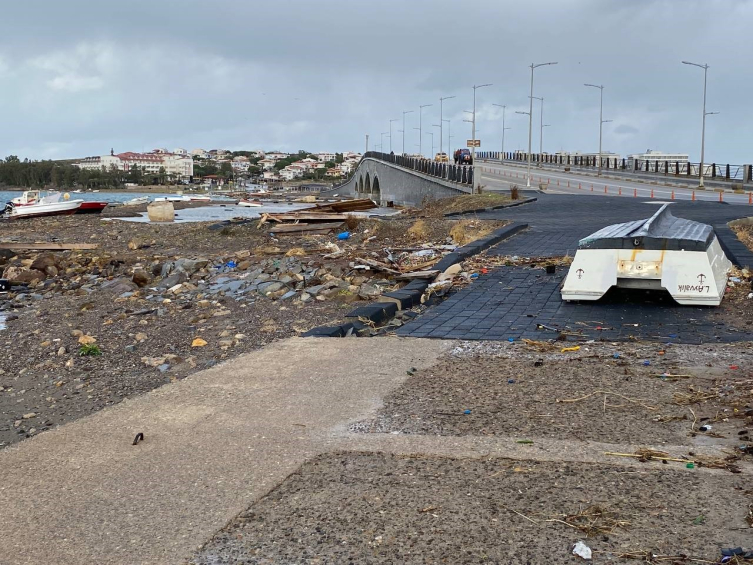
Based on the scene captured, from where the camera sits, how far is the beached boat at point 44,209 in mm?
41375

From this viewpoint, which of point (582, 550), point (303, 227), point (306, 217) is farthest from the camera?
point (306, 217)

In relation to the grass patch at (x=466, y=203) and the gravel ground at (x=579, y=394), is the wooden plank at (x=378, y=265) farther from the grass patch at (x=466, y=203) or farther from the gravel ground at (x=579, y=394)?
the grass patch at (x=466, y=203)

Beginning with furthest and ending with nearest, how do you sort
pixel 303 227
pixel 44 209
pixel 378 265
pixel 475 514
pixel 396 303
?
1. pixel 44 209
2. pixel 303 227
3. pixel 378 265
4. pixel 396 303
5. pixel 475 514

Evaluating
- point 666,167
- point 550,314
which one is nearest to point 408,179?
point 666,167

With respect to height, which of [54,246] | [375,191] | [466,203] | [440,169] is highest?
[440,169]

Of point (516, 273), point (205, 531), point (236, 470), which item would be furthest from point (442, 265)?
point (205, 531)

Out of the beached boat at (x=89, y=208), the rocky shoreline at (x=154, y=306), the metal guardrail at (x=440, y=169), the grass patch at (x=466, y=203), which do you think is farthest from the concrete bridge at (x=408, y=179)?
the rocky shoreline at (x=154, y=306)

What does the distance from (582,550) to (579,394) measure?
284 centimetres

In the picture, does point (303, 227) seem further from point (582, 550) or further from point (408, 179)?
point (408, 179)

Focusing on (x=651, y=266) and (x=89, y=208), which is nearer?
(x=651, y=266)

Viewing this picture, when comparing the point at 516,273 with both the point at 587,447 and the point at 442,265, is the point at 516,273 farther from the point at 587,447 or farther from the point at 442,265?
the point at 587,447

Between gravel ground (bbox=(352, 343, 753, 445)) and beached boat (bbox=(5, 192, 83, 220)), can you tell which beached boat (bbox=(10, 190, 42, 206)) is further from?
gravel ground (bbox=(352, 343, 753, 445))

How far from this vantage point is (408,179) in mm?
59281

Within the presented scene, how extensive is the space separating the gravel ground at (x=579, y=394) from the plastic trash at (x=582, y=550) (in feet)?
5.32
